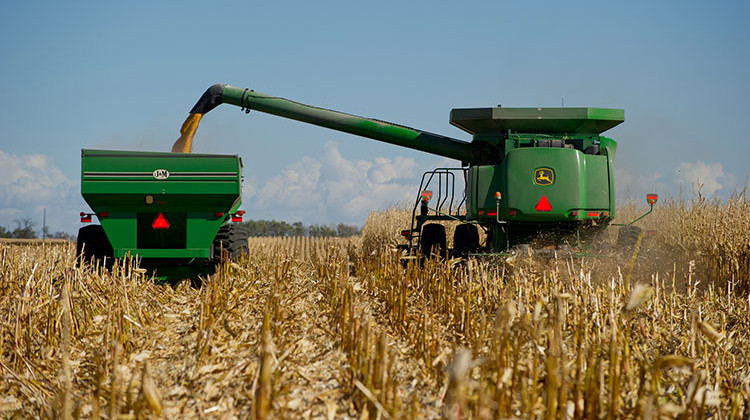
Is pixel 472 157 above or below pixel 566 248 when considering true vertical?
above

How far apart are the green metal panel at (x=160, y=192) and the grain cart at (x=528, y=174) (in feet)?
9.27

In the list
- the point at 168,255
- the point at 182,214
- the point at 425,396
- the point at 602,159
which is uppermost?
the point at 602,159

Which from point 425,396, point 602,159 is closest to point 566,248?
point 602,159

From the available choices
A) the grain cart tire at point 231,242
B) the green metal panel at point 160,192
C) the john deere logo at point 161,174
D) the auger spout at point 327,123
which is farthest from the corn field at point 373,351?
the auger spout at point 327,123

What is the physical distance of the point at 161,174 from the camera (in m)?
8.59

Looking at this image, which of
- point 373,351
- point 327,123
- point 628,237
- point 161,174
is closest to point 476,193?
point 628,237

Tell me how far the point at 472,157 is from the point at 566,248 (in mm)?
2243

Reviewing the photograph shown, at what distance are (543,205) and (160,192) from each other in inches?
200

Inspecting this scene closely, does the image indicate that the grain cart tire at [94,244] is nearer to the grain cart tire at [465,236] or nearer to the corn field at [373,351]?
the corn field at [373,351]

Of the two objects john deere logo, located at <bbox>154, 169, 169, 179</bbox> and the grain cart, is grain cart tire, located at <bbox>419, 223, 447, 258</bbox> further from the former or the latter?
john deere logo, located at <bbox>154, 169, 169, 179</bbox>

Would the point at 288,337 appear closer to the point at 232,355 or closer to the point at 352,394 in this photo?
the point at 232,355

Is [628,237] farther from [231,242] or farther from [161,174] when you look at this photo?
[161,174]

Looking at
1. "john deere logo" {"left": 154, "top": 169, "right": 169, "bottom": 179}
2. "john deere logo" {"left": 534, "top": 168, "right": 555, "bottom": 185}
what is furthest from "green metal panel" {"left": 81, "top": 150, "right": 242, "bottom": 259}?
"john deere logo" {"left": 534, "top": 168, "right": 555, "bottom": 185}

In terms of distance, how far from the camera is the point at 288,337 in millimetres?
4844
